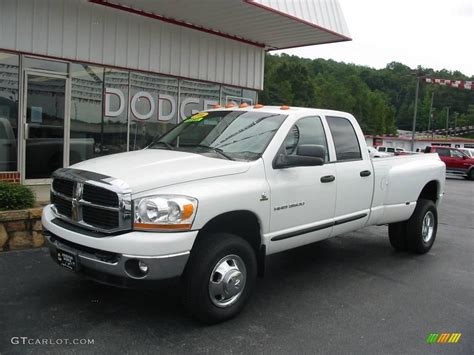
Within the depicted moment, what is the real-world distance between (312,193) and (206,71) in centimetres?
755

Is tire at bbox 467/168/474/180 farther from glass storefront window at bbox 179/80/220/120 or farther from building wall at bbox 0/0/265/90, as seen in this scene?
glass storefront window at bbox 179/80/220/120

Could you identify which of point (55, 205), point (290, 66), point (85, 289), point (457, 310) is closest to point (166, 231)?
point (55, 205)

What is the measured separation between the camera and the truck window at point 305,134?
191 inches

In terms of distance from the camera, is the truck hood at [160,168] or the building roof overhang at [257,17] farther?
the building roof overhang at [257,17]

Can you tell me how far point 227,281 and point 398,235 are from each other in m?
3.74

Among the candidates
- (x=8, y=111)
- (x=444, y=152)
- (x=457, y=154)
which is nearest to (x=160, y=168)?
(x=8, y=111)

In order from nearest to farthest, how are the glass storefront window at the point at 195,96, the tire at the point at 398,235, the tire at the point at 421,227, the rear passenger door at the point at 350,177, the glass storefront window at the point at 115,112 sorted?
the rear passenger door at the point at 350,177, the tire at the point at 421,227, the tire at the point at 398,235, the glass storefront window at the point at 115,112, the glass storefront window at the point at 195,96

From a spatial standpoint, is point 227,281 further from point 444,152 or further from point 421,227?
point 444,152

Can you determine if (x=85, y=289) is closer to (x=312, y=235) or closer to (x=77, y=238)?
(x=77, y=238)

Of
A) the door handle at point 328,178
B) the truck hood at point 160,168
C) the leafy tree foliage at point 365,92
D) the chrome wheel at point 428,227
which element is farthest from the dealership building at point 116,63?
the leafy tree foliage at point 365,92

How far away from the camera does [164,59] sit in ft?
35.6

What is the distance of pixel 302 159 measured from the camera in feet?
14.7

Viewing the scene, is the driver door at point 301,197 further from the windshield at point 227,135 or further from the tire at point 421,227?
the tire at point 421,227

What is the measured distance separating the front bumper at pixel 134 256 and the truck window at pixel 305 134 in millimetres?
1587
